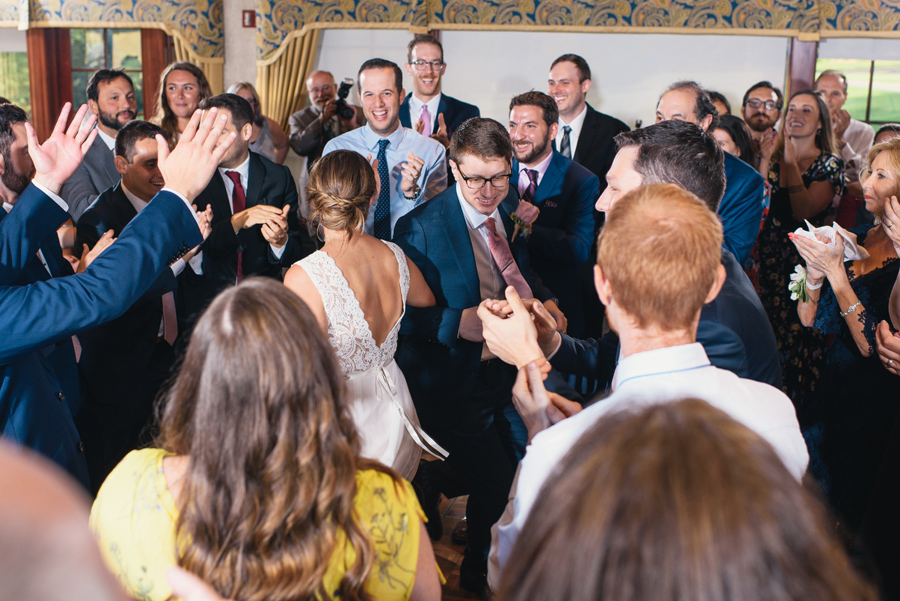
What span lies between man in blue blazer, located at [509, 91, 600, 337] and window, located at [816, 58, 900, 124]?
361 centimetres

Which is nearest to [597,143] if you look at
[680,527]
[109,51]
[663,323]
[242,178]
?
[242,178]

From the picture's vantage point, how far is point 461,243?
2.47m

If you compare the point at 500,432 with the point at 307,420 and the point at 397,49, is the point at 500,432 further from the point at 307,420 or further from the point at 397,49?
the point at 397,49

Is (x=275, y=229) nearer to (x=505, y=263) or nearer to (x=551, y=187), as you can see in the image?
(x=505, y=263)

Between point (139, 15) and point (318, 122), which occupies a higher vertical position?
point (139, 15)

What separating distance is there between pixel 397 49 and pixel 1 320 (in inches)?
207

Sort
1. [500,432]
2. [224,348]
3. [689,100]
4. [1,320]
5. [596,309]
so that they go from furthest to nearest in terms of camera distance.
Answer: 1. [596,309]
2. [689,100]
3. [500,432]
4. [1,320]
5. [224,348]

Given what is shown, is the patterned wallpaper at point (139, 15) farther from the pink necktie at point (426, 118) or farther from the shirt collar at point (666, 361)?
the shirt collar at point (666, 361)

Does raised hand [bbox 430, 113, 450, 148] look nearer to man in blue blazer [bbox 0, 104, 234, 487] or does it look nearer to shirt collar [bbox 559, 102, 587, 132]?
shirt collar [bbox 559, 102, 587, 132]

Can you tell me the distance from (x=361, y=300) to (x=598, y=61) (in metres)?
4.57

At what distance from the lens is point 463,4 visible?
19.5 feet

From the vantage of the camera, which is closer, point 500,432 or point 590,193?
point 500,432

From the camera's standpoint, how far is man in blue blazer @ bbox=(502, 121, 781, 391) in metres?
1.40

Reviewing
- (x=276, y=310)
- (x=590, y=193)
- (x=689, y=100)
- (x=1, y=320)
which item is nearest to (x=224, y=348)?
(x=276, y=310)
